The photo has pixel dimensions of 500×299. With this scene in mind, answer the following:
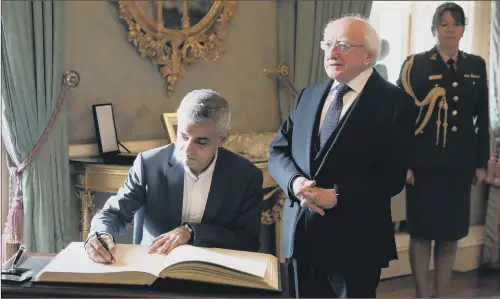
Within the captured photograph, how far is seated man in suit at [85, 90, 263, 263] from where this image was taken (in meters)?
1.84

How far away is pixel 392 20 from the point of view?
4.30 m

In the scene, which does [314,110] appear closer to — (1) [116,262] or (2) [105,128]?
(1) [116,262]

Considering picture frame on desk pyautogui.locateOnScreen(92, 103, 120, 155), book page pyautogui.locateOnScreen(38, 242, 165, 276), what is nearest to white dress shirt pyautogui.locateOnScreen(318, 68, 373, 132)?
book page pyautogui.locateOnScreen(38, 242, 165, 276)

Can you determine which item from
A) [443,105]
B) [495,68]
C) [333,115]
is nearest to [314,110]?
[333,115]

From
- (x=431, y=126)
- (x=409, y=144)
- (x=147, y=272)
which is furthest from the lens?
(x=431, y=126)

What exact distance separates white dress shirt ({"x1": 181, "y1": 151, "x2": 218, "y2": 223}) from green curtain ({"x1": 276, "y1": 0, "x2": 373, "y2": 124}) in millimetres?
1937

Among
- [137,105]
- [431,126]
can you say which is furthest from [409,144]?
[137,105]

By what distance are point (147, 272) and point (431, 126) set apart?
216cm

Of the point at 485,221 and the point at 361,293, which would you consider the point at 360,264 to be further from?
the point at 485,221

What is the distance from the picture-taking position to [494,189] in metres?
4.27

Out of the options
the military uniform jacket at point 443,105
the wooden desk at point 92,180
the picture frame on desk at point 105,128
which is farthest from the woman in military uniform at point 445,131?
the picture frame on desk at point 105,128

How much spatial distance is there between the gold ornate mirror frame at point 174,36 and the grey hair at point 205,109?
5.37 feet

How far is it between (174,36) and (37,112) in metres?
0.82

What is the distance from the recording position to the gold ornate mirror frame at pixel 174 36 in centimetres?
338
